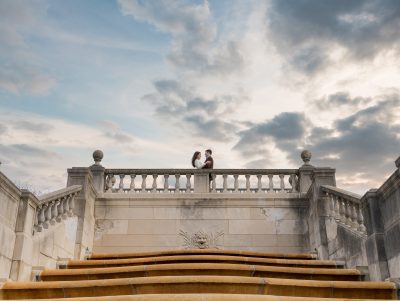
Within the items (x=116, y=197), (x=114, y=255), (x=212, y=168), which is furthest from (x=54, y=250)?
(x=212, y=168)

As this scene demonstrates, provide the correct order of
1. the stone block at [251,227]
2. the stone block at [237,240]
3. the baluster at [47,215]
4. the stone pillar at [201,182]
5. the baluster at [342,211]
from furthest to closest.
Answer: the stone pillar at [201,182] → the stone block at [251,227] → the stone block at [237,240] → the baluster at [342,211] → the baluster at [47,215]

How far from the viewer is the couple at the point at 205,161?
12680mm

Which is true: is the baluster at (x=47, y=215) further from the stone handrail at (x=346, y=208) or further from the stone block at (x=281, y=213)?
the stone handrail at (x=346, y=208)

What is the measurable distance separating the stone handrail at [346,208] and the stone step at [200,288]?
5.94 feet

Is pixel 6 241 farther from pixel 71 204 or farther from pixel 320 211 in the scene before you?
pixel 320 211

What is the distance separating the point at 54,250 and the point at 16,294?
85.3 inches

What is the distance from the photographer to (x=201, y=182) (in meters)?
12.1

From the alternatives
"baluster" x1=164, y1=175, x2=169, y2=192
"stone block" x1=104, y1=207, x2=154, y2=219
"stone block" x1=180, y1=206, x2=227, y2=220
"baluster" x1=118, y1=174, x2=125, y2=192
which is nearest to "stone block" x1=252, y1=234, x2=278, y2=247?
"stone block" x1=180, y1=206, x2=227, y2=220

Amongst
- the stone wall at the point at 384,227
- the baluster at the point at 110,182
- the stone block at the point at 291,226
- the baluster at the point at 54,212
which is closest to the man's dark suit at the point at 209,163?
the stone block at the point at 291,226

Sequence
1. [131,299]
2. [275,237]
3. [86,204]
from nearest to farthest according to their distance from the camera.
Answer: [131,299]
[86,204]
[275,237]

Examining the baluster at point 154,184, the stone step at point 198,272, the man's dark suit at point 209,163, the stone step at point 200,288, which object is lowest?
the stone step at point 200,288

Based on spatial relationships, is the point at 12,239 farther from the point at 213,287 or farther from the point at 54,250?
the point at 213,287

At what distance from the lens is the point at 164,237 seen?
11.5 m

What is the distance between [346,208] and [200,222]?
4481 millimetres
